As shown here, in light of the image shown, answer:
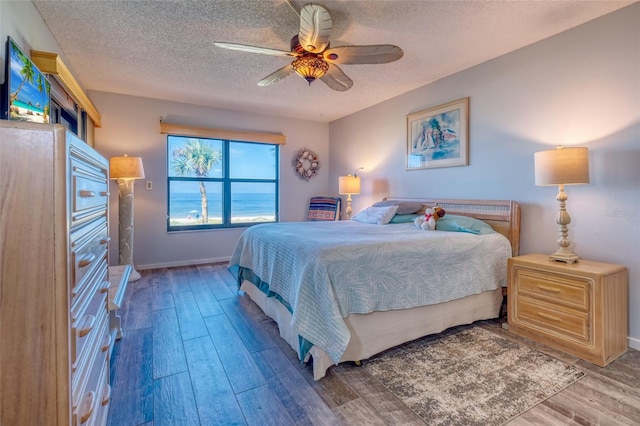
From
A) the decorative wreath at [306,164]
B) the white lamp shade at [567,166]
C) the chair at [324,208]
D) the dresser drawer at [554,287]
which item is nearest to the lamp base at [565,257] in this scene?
the dresser drawer at [554,287]

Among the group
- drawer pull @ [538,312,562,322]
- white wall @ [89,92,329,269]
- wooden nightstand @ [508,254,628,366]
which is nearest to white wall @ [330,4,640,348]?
wooden nightstand @ [508,254,628,366]

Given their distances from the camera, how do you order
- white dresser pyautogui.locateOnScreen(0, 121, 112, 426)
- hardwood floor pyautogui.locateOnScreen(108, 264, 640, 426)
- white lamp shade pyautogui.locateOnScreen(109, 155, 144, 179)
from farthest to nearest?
white lamp shade pyautogui.locateOnScreen(109, 155, 144, 179) < hardwood floor pyautogui.locateOnScreen(108, 264, 640, 426) < white dresser pyautogui.locateOnScreen(0, 121, 112, 426)

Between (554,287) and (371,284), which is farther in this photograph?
(554,287)

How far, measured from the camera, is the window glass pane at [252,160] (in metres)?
5.09

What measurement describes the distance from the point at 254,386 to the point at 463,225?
2.25 m

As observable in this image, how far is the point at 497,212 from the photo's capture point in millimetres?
3021

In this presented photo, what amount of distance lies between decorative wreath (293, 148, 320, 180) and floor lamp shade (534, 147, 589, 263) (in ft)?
12.2

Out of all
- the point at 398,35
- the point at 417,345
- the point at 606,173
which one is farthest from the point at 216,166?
the point at 606,173

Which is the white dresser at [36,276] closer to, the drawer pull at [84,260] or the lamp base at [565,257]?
the drawer pull at [84,260]

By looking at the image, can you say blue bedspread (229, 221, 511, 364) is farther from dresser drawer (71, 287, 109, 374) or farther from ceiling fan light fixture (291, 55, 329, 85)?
ceiling fan light fixture (291, 55, 329, 85)

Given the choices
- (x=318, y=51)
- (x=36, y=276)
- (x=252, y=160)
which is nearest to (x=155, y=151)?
(x=252, y=160)

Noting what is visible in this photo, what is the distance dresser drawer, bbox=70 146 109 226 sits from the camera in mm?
861

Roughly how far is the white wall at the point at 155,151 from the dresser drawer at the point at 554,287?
3.99m

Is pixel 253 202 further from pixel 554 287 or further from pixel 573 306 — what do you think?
pixel 573 306
